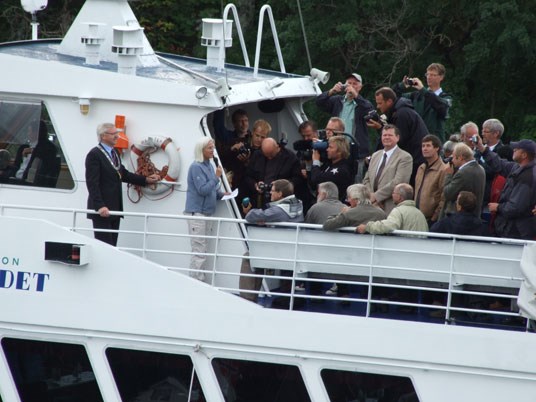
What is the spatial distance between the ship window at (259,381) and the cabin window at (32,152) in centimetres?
267

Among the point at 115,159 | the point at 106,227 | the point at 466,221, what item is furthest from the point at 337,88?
the point at 106,227

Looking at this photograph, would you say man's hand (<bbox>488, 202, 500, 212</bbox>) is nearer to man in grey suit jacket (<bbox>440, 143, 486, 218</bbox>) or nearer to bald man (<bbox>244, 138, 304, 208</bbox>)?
man in grey suit jacket (<bbox>440, 143, 486, 218</bbox>)

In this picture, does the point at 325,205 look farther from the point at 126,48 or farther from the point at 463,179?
the point at 126,48

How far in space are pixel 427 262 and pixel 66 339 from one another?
3350mm

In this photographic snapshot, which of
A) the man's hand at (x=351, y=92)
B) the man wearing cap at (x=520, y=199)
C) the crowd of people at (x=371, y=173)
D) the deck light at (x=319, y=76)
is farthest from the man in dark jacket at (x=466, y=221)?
the deck light at (x=319, y=76)

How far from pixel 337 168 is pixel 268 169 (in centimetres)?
77

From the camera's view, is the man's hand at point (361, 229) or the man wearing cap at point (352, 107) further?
the man wearing cap at point (352, 107)

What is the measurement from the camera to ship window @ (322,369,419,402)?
986 centimetres

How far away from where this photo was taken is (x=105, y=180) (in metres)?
11.1

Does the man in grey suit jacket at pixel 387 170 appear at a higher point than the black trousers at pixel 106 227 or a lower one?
higher

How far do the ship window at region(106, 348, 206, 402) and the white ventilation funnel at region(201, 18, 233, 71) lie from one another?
12.6 feet

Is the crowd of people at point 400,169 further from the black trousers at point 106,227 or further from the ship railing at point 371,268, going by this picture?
the black trousers at point 106,227

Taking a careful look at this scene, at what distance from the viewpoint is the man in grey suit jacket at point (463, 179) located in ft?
35.5

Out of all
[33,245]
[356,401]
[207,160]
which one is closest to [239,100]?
[207,160]
